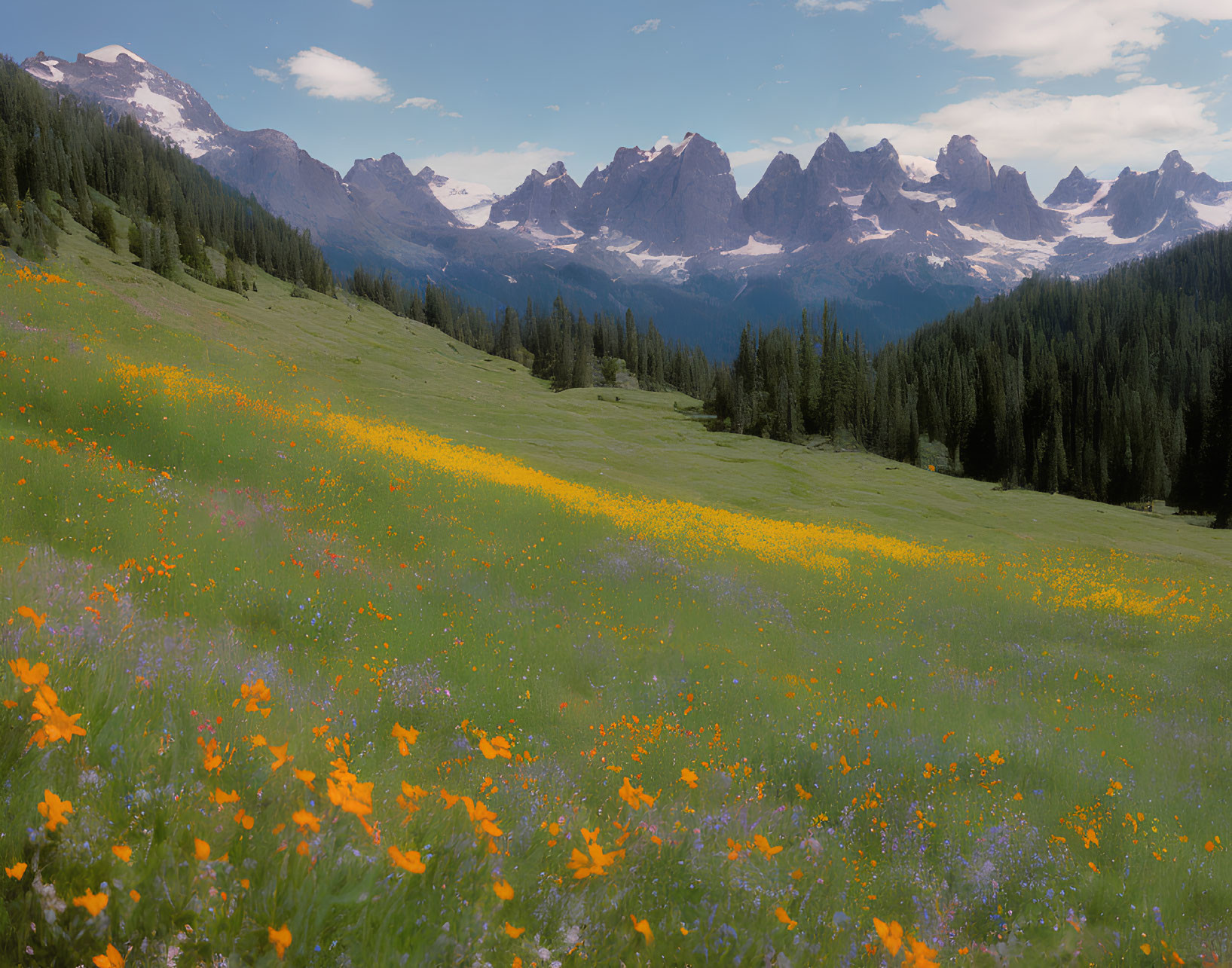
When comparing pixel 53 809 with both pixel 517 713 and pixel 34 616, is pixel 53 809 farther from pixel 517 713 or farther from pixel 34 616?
pixel 517 713

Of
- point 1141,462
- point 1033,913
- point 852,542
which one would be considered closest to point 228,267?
point 852,542

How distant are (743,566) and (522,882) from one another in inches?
748

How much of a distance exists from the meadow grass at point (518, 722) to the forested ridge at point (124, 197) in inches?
1907

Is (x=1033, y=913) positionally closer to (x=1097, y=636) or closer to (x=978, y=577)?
(x=1097, y=636)

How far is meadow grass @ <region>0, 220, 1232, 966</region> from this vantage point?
146 inches

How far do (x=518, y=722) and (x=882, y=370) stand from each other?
154360 mm

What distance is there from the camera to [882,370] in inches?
5787

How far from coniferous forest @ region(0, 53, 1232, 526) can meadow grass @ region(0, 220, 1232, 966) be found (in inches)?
2680

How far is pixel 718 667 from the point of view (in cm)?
1298

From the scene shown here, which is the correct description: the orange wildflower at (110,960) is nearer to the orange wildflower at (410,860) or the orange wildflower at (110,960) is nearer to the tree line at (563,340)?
the orange wildflower at (410,860)

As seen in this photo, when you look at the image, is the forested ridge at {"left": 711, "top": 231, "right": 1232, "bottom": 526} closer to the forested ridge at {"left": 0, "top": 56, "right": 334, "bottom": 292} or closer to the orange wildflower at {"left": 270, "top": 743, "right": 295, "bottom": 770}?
the forested ridge at {"left": 0, "top": 56, "right": 334, "bottom": 292}

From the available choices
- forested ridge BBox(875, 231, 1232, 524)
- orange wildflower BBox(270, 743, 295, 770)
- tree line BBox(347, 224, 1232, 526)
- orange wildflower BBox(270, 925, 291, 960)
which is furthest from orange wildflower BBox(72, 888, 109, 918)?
forested ridge BBox(875, 231, 1232, 524)

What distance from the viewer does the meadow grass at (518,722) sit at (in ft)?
12.2

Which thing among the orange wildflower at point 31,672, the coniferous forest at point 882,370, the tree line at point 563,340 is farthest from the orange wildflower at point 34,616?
the tree line at point 563,340
